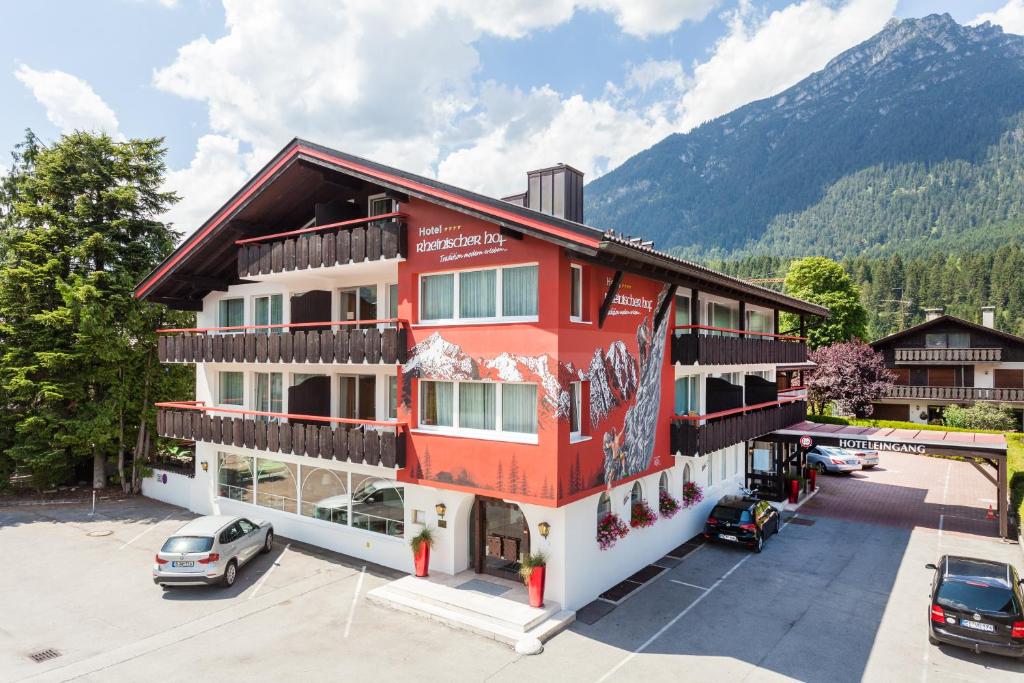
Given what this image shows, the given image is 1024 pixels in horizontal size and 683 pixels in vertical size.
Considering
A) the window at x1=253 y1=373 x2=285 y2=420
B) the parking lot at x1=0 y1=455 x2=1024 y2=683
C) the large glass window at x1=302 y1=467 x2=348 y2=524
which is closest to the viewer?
the parking lot at x1=0 y1=455 x2=1024 y2=683

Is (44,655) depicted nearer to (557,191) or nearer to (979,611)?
(557,191)

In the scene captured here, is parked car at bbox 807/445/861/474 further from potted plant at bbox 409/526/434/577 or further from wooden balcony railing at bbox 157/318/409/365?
wooden balcony railing at bbox 157/318/409/365

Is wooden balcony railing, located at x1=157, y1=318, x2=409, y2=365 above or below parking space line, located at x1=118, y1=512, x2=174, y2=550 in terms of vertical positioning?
above

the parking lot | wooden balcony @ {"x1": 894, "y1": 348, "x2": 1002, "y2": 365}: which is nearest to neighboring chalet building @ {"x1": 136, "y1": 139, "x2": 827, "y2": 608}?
the parking lot

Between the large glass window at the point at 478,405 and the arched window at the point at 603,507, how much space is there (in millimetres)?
3857

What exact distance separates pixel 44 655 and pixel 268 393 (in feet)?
35.2

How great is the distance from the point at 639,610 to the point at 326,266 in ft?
42.4

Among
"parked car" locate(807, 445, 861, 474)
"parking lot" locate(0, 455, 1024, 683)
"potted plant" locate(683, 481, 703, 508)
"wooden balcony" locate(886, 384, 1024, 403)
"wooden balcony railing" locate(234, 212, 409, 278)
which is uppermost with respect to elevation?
"wooden balcony railing" locate(234, 212, 409, 278)

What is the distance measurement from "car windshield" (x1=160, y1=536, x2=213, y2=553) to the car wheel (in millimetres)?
903

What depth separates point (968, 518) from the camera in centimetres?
2448

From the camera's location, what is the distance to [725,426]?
20359 millimetres

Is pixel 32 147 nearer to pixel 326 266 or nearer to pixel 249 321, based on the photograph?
pixel 249 321

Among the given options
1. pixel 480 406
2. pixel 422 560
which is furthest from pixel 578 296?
pixel 422 560

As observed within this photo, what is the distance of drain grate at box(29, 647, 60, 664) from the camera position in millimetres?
12562
